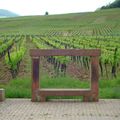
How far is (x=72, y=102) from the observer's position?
11.1 metres

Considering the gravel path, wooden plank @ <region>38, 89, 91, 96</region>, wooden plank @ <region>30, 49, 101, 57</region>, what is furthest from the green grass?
wooden plank @ <region>30, 49, 101, 57</region>

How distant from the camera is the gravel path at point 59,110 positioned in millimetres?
9125

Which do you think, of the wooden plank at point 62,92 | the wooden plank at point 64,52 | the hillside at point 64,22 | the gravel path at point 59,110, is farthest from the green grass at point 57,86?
the hillside at point 64,22

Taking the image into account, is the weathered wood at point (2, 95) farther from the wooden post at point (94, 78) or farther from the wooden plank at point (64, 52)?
the wooden post at point (94, 78)

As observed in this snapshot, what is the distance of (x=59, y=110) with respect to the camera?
992 cm

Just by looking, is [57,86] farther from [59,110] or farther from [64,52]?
[59,110]

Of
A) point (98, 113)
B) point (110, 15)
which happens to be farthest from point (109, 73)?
point (110, 15)

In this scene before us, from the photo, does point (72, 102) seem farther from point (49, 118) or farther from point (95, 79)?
point (49, 118)

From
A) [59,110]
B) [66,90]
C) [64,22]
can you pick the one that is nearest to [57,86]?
[66,90]

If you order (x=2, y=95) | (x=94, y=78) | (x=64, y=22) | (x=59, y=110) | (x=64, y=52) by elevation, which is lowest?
(x=59, y=110)

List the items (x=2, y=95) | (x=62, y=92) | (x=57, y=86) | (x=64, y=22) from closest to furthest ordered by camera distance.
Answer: (x=2, y=95), (x=62, y=92), (x=57, y=86), (x=64, y=22)

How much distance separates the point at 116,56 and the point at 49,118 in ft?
41.3

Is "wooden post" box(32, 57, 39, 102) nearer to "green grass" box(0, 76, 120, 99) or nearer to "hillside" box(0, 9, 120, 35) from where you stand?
"green grass" box(0, 76, 120, 99)

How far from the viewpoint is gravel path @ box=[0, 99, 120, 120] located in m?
9.12
